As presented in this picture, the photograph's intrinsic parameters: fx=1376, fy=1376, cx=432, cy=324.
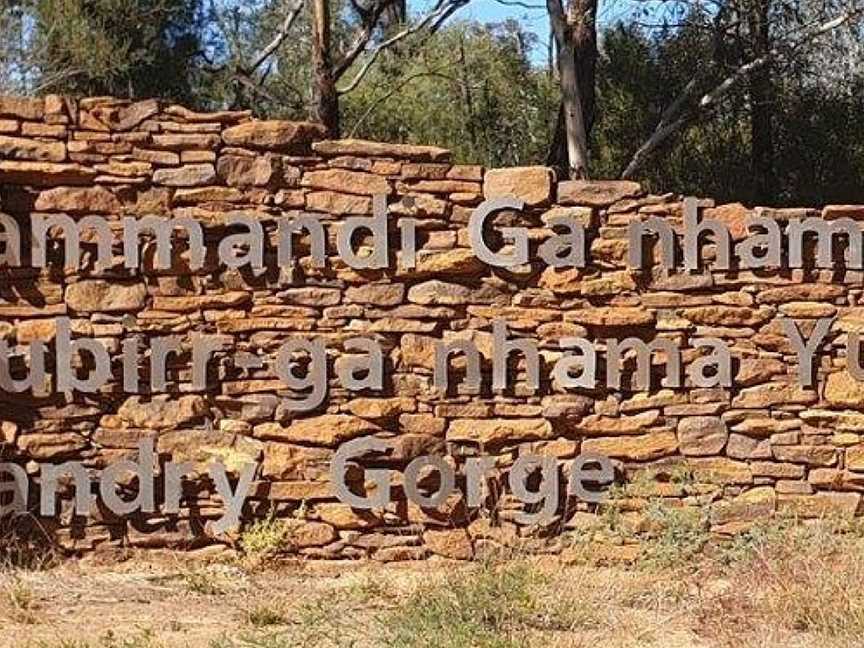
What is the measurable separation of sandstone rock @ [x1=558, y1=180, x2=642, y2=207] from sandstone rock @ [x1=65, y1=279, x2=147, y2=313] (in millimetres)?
2663

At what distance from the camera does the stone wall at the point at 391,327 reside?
8.29 metres

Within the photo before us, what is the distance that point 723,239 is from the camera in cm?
850

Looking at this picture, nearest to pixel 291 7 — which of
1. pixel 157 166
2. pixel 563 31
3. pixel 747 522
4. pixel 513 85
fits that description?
pixel 513 85

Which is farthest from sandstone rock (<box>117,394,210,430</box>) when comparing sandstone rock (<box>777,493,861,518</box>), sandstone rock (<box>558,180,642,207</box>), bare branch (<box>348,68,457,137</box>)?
bare branch (<box>348,68,457,137</box>)

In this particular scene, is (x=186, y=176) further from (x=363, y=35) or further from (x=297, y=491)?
(x=363, y=35)

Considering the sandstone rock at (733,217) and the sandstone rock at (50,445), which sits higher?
the sandstone rock at (733,217)

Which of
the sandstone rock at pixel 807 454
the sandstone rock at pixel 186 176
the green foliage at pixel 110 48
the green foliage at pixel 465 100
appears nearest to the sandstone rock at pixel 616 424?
the sandstone rock at pixel 807 454

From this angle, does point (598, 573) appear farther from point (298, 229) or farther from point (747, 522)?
point (298, 229)

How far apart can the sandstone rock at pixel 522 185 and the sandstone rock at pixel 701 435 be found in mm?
1655

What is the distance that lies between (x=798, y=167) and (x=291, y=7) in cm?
832

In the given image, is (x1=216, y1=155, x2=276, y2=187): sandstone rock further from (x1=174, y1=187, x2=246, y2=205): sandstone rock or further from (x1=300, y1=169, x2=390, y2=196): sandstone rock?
(x1=300, y1=169, x2=390, y2=196): sandstone rock

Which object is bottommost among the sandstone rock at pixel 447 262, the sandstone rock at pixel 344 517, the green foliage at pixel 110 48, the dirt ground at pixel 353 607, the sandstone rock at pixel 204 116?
the dirt ground at pixel 353 607

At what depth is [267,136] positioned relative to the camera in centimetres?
841

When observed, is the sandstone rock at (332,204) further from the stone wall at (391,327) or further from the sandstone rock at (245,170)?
the sandstone rock at (245,170)
